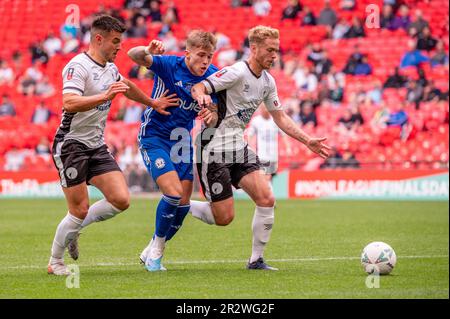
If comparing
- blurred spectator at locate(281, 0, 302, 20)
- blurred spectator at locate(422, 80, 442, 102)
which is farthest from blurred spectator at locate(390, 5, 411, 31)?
blurred spectator at locate(281, 0, 302, 20)

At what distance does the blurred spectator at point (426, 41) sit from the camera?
2561cm

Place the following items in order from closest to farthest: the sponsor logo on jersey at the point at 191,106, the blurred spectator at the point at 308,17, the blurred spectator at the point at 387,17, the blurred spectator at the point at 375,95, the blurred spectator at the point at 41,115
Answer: the sponsor logo on jersey at the point at 191,106
the blurred spectator at the point at 375,95
the blurred spectator at the point at 387,17
the blurred spectator at the point at 41,115
the blurred spectator at the point at 308,17

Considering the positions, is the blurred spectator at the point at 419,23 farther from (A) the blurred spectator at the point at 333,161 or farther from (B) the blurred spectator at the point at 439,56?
(A) the blurred spectator at the point at 333,161

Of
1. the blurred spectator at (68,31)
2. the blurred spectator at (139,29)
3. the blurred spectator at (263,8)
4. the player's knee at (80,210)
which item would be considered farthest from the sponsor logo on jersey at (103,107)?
the blurred spectator at (68,31)

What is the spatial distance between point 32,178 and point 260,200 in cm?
1644

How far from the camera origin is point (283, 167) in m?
23.6

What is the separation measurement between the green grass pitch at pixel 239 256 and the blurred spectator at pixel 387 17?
923cm

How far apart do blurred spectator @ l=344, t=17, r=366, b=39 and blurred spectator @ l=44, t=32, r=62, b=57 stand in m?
9.58

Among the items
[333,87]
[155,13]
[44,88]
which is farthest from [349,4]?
[44,88]

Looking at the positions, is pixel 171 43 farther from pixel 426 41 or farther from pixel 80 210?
pixel 80 210

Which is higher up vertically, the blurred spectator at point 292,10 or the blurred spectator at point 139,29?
the blurred spectator at point 292,10
